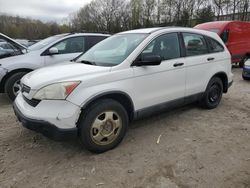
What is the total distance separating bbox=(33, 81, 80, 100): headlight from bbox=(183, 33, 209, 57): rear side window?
238cm

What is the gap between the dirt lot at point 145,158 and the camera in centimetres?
296

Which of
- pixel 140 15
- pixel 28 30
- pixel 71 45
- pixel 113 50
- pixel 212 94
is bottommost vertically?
pixel 212 94

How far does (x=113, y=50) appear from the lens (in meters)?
4.22

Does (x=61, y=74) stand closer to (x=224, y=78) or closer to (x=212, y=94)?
(x=212, y=94)

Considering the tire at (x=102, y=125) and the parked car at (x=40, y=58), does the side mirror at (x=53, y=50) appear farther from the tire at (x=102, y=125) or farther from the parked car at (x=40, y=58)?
the tire at (x=102, y=125)

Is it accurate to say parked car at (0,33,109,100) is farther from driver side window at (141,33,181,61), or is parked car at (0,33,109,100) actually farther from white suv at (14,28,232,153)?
driver side window at (141,33,181,61)

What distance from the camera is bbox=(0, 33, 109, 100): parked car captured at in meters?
5.74

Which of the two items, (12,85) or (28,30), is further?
(28,30)

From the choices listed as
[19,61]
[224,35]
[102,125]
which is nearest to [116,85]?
[102,125]

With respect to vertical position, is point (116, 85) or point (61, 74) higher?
point (61, 74)

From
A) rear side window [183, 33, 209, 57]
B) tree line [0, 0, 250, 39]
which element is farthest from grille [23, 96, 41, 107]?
tree line [0, 0, 250, 39]

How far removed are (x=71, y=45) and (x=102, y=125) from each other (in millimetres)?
4038

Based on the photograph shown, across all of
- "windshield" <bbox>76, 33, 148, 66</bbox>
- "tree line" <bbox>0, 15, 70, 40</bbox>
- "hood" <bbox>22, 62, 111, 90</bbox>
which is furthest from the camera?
"tree line" <bbox>0, 15, 70, 40</bbox>

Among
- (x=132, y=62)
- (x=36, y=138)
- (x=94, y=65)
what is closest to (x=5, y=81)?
(x=36, y=138)
